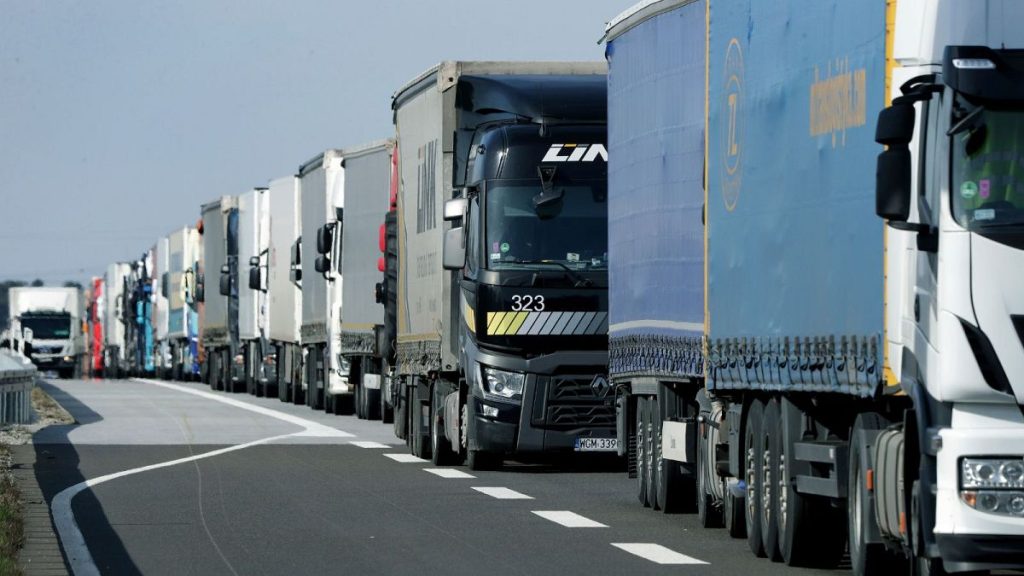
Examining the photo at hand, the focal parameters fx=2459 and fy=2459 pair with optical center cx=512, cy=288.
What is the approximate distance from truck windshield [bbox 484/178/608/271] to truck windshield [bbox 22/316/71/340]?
245ft

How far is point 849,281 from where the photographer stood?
12.3m

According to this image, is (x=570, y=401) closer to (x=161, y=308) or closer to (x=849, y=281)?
(x=849, y=281)

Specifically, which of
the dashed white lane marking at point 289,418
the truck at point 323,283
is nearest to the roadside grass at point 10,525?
the dashed white lane marking at point 289,418

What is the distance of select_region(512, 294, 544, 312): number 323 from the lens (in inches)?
881

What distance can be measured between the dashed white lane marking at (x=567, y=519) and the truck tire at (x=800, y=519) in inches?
124

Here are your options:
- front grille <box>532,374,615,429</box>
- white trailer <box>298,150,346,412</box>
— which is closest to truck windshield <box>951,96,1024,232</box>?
front grille <box>532,374,615,429</box>

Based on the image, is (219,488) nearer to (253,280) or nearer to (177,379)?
(253,280)

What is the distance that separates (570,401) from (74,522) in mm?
6727

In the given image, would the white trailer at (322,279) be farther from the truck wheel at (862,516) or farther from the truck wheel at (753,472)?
the truck wheel at (862,516)

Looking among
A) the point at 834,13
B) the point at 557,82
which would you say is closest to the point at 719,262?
the point at 834,13

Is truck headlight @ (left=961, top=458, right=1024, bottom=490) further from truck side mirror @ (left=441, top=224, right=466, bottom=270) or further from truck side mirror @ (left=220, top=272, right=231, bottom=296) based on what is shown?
truck side mirror @ (left=220, top=272, right=231, bottom=296)

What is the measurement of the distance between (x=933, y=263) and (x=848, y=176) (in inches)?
67.6

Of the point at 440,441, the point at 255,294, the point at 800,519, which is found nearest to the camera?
the point at 800,519

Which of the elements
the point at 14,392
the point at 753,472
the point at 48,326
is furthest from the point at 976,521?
the point at 48,326
